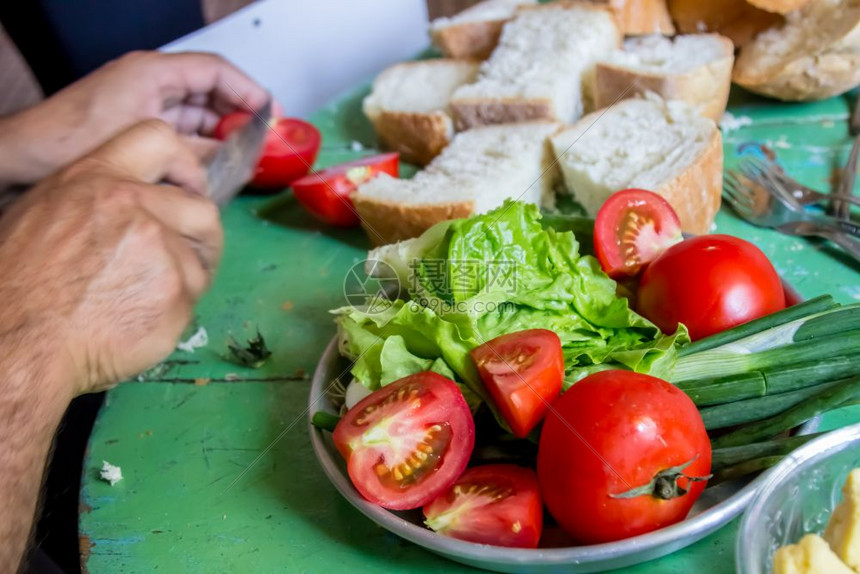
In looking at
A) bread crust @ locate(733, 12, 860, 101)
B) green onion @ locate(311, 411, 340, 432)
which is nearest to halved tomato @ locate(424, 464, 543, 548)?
green onion @ locate(311, 411, 340, 432)

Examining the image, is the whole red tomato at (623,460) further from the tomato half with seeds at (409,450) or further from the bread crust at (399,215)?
the bread crust at (399,215)

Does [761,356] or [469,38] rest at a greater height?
[469,38]

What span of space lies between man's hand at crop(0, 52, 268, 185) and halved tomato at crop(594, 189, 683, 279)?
1124mm

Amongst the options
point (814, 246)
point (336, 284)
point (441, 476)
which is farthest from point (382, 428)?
point (814, 246)

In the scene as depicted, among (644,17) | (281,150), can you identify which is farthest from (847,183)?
(281,150)

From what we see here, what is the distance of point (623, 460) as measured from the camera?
3.53ft

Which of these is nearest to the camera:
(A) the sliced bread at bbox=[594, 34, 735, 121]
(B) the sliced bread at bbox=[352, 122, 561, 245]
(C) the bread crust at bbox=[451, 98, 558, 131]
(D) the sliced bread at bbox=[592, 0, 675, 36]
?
(B) the sliced bread at bbox=[352, 122, 561, 245]

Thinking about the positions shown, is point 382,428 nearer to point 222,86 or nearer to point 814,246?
point 814,246

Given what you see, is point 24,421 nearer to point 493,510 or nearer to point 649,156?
point 493,510

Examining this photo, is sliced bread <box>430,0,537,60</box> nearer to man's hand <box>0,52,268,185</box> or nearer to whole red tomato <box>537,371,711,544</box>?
man's hand <box>0,52,268,185</box>

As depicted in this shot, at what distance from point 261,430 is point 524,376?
26.4 inches

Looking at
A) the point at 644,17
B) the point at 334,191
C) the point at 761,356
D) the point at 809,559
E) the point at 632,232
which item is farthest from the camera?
the point at 644,17

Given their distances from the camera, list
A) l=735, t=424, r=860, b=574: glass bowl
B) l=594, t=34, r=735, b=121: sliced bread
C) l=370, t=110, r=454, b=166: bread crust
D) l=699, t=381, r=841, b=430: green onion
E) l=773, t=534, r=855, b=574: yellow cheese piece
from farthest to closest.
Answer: l=370, t=110, r=454, b=166: bread crust
l=594, t=34, r=735, b=121: sliced bread
l=699, t=381, r=841, b=430: green onion
l=735, t=424, r=860, b=574: glass bowl
l=773, t=534, r=855, b=574: yellow cheese piece

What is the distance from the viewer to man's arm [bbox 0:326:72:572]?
1.20 meters
